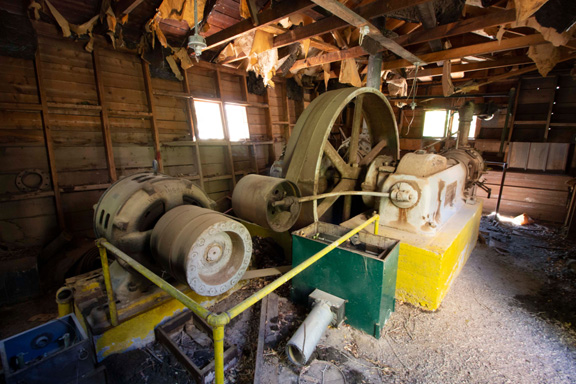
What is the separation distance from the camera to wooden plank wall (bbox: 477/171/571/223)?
501cm

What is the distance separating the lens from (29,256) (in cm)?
318

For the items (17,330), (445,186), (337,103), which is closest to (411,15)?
(337,103)

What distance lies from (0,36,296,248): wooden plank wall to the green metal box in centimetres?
341

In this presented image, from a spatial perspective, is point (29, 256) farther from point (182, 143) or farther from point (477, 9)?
point (477, 9)

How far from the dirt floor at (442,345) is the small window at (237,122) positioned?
382 cm

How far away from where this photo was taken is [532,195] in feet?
17.3

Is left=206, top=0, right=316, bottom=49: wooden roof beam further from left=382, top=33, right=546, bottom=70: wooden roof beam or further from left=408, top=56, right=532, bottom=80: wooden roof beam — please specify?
left=408, top=56, right=532, bottom=80: wooden roof beam

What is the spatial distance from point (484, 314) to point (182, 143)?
4.81 meters

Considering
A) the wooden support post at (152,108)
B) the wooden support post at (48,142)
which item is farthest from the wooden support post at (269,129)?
the wooden support post at (48,142)

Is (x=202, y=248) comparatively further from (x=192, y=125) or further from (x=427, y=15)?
(x=192, y=125)

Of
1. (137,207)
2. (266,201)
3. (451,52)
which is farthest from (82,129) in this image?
(451,52)

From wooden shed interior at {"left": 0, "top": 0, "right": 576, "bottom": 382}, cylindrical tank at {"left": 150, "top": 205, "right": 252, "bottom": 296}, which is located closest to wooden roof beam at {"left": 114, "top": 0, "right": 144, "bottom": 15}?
wooden shed interior at {"left": 0, "top": 0, "right": 576, "bottom": 382}

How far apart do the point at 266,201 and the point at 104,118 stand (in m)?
3.37

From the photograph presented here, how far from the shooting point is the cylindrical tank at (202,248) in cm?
154
